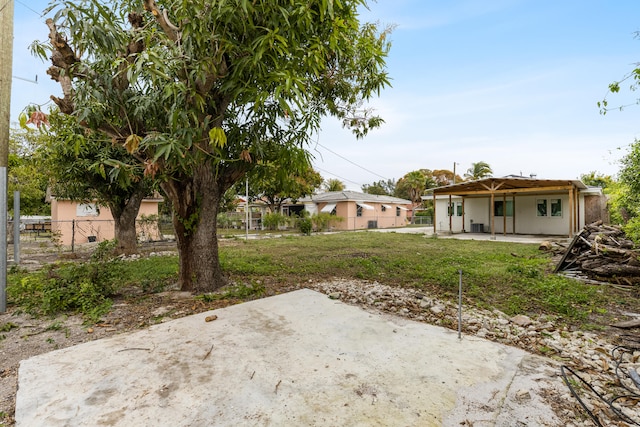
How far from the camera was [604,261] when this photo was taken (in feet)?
20.2

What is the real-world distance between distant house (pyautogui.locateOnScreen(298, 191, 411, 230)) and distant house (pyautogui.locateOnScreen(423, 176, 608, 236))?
6769 millimetres

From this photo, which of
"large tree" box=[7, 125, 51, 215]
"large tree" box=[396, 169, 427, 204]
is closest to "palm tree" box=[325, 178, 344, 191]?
"large tree" box=[396, 169, 427, 204]

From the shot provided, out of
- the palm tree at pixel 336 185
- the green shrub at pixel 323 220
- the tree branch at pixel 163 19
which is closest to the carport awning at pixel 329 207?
the green shrub at pixel 323 220

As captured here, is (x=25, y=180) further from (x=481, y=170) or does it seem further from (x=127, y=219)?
(x=481, y=170)

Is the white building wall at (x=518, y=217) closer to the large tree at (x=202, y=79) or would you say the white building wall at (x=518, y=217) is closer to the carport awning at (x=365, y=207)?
the carport awning at (x=365, y=207)

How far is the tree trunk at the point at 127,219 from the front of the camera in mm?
9531

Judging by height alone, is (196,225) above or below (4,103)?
below

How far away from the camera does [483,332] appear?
3578mm

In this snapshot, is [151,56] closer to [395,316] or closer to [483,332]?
[395,316]

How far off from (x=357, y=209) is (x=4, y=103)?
23083mm

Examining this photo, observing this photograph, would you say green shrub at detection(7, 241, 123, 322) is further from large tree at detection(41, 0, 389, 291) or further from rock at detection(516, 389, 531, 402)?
rock at detection(516, 389, 531, 402)

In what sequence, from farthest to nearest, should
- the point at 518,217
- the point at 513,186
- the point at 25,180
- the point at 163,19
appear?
1. the point at 518,217
2. the point at 513,186
3. the point at 25,180
4. the point at 163,19

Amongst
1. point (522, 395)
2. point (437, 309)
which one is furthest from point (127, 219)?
point (522, 395)

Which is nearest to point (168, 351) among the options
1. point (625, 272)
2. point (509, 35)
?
point (625, 272)
